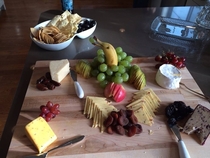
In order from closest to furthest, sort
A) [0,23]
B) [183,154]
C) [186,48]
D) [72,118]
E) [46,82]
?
[183,154]
[72,118]
[46,82]
[186,48]
[0,23]

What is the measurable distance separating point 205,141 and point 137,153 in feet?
0.76

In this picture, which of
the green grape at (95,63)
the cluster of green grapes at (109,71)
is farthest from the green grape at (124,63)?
the green grape at (95,63)

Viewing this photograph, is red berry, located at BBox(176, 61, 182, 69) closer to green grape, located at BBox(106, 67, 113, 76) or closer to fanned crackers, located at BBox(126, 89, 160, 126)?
fanned crackers, located at BBox(126, 89, 160, 126)

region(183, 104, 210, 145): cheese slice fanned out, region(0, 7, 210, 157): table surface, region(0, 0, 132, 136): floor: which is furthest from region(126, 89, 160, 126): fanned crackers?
region(0, 0, 132, 136): floor

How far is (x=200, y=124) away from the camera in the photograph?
0.66 meters

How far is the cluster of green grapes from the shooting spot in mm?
830

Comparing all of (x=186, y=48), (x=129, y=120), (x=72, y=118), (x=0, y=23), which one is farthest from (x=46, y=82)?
(x=0, y=23)

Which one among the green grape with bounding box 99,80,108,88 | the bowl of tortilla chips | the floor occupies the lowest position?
the floor

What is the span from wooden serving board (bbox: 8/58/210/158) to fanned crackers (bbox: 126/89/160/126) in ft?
0.07

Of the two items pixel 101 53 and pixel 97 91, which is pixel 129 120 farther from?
pixel 101 53

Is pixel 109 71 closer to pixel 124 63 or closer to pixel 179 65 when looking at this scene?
pixel 124 63

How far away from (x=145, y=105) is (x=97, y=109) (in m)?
0.18

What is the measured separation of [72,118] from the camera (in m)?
0.72

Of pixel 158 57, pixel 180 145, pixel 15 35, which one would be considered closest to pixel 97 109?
pixel 180 145
